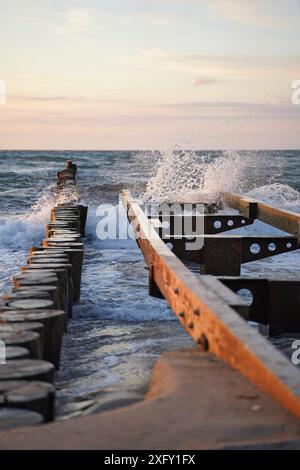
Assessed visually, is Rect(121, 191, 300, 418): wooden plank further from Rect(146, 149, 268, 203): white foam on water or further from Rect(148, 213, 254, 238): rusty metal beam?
Rect(146, 149, 268, 203): white foam on water

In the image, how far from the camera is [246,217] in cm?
962

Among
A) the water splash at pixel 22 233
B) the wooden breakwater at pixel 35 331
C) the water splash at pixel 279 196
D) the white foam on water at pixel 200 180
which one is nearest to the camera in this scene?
the wooden breakwater at pixel 35 331

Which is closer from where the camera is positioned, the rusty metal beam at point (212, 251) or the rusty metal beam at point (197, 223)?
the rusty metal beam at point (212, 251)

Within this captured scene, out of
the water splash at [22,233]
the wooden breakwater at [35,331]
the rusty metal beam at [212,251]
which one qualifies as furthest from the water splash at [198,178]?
the wooden breakwater at [35,331]

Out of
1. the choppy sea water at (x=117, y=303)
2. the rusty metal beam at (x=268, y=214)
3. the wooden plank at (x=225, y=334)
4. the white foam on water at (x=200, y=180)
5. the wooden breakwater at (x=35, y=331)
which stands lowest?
the choppy sea water at (x=117, y=303)

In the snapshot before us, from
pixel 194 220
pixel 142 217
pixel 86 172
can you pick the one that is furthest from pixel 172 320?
pixel 86 172

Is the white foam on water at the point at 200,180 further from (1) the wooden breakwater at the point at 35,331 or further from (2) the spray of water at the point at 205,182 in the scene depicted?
(1) the wooden breakwater at the point at 35,331

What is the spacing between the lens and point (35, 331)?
3764 mm

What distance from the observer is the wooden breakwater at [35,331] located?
9.17ft

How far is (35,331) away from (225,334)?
120 centimetres

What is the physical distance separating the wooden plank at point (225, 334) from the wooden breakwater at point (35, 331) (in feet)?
2.49

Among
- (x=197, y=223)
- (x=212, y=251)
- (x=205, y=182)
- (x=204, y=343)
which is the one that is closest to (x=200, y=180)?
(x=205, y=182)
